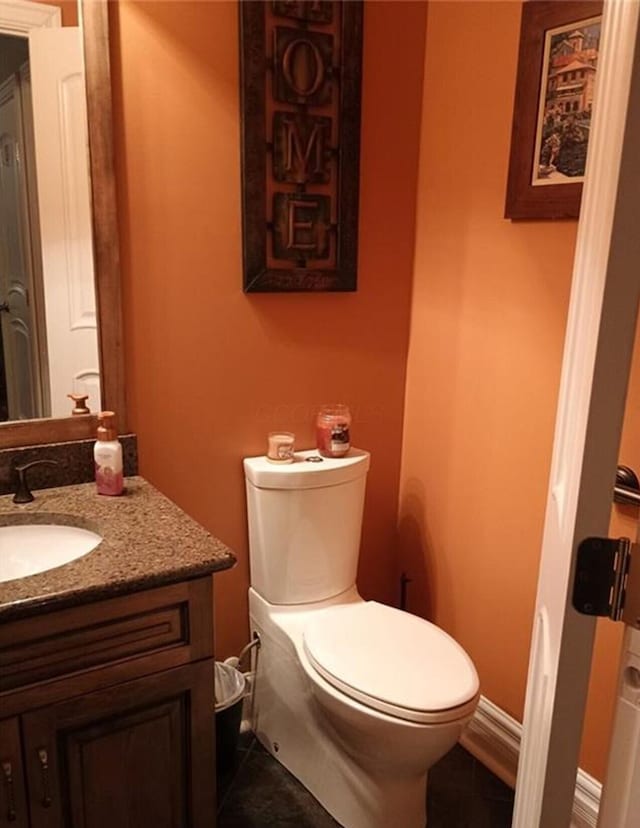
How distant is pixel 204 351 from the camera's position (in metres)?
1.83

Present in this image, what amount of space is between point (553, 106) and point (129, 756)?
5.50 ft

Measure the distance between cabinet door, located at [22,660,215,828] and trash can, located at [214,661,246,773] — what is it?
14.2 inches

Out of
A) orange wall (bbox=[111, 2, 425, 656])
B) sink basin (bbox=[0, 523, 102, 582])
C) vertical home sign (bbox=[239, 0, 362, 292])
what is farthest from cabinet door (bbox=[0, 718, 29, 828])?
vertical home sign (bbox=[239, 0, 362, 292])

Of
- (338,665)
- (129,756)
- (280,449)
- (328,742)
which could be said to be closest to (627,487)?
(338,665)

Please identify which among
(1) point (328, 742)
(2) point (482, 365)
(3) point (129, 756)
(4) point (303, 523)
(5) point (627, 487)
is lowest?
(1) point (328, 742)

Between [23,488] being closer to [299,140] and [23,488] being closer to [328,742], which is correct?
[328,742]

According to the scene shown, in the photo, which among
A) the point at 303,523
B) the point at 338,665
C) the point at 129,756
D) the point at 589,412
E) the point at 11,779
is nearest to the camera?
the point at 589,412

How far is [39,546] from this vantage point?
1.47 metres

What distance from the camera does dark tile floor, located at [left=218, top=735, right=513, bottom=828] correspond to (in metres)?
1.76

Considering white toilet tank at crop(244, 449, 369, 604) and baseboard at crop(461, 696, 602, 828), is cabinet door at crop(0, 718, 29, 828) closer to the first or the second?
white toilet tank at crop(244, 449, 369, 604)

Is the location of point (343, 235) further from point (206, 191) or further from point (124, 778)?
point (124, 778)

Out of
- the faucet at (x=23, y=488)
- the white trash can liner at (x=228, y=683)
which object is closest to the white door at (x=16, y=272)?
the faucet at (x=23, y=488)

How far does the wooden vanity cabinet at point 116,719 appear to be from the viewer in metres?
1.17

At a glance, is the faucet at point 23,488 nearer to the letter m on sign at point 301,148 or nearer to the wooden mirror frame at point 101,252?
the wooden mirror frame at point 101,252
